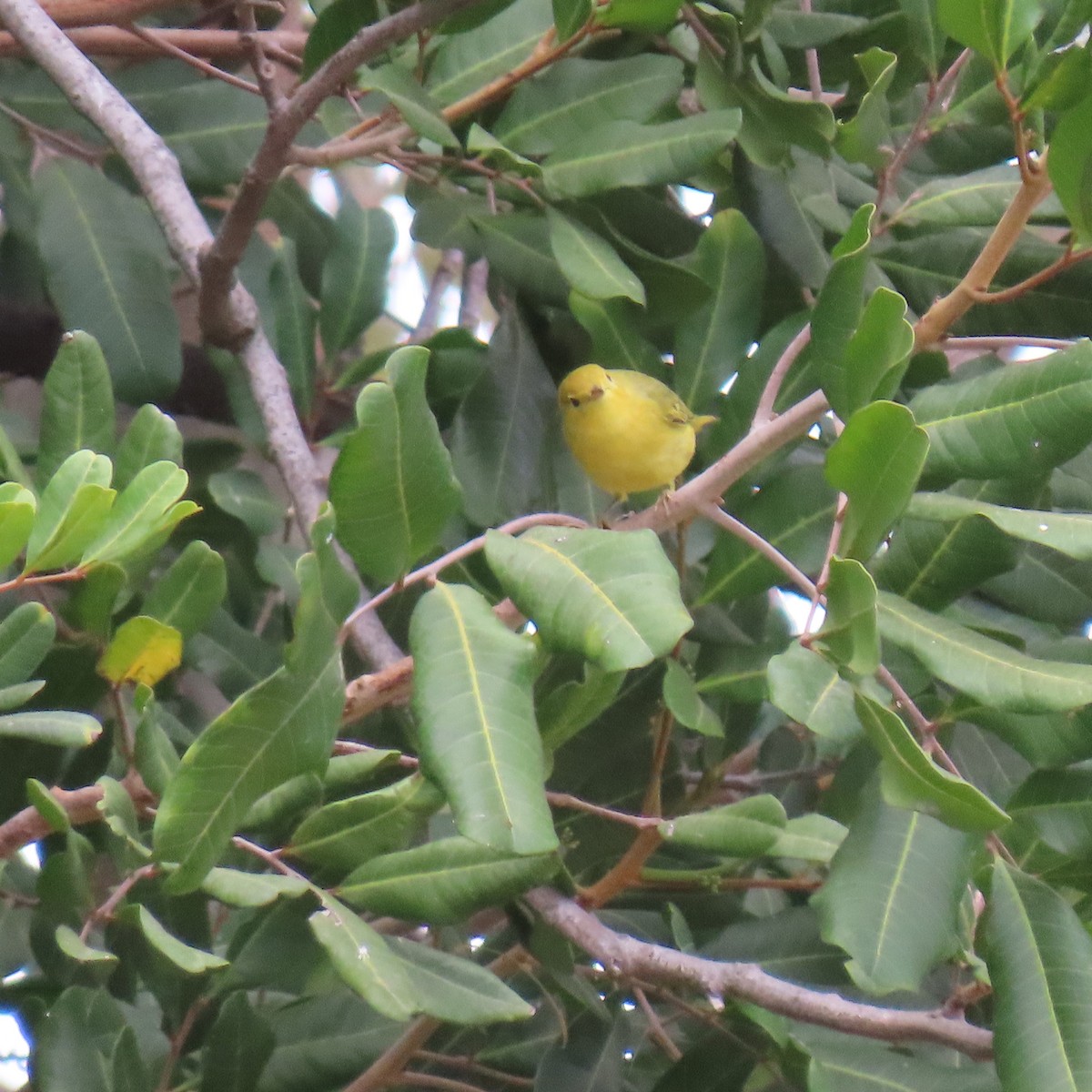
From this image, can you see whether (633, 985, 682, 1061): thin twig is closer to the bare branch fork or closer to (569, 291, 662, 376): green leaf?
the bare branch fork

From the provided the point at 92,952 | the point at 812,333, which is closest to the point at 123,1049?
the point at 92,952

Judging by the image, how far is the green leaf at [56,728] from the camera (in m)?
1.02

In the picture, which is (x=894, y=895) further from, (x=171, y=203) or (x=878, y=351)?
(x=171, y=203)

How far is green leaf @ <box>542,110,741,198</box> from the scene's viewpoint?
1359mm

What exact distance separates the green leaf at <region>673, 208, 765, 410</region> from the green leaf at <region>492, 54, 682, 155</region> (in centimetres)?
16

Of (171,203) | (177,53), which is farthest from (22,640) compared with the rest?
(177,53)

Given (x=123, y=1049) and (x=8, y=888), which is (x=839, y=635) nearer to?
(x=123, y=1049)

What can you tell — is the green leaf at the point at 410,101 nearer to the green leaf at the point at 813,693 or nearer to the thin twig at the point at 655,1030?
the green leaf at the point at 813,693

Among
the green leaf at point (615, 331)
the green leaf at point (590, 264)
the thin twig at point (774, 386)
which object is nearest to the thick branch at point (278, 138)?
the green leaf at point (590, 264)

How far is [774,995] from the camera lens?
105 cm

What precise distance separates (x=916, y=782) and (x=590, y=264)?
684 mm

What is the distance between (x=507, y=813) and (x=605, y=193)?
965mm

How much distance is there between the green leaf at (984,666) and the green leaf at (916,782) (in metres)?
0.08

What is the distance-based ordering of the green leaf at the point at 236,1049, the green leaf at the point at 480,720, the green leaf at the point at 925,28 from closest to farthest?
the green leaf at the point at 480,720
the green leaf at the point at 236,1049
the green leaf at the point at 925,28
